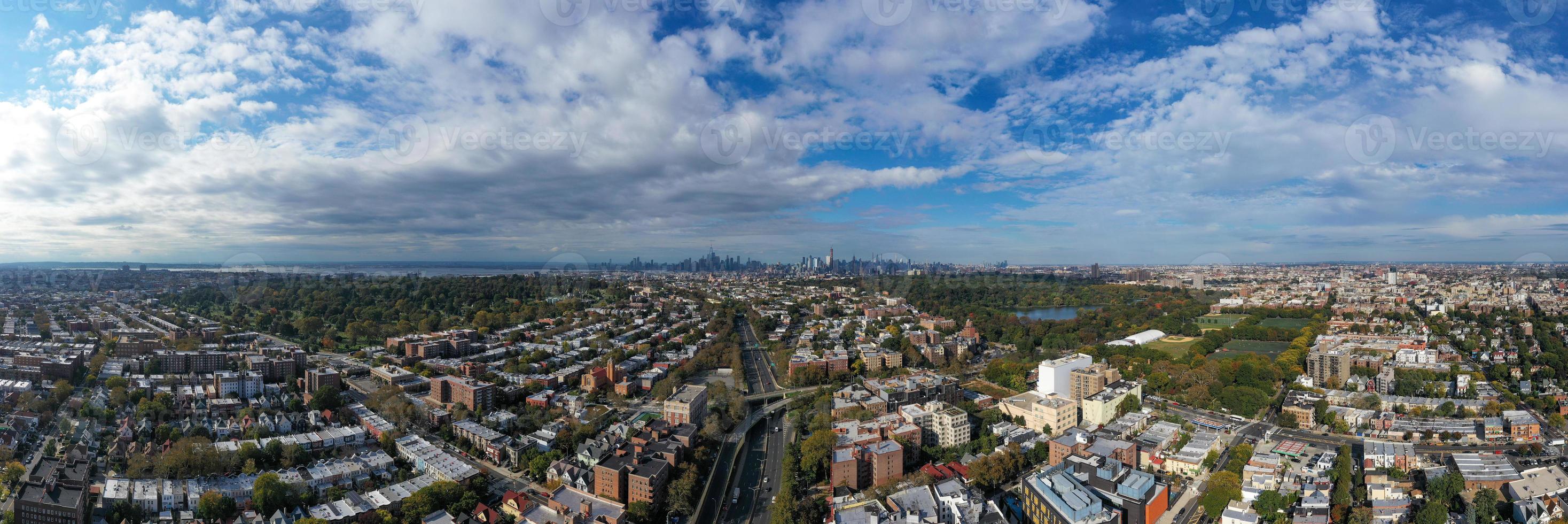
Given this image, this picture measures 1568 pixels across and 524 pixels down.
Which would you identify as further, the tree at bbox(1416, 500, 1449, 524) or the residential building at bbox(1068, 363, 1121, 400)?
the residential building at bbox(1068, 363, 1121, 400)

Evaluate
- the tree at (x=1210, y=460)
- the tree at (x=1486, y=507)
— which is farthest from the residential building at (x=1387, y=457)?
the tree at (x=1210, y=460)

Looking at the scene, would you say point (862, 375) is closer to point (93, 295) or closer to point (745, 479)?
point (745, 479)

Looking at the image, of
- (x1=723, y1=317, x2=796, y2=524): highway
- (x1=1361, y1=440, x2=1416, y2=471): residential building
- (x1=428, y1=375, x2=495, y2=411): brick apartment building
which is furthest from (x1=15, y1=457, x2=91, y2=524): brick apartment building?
(x1=1361, y1=440, x2=1416, y2=471): residential building

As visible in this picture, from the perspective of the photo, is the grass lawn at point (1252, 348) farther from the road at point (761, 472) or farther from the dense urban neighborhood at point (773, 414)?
the road at point (761, 472)

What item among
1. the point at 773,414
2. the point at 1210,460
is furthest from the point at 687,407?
the point at 1210,460

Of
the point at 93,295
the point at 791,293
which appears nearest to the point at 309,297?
the point at 93,295

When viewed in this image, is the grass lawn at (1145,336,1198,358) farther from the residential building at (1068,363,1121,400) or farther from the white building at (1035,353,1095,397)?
the white building at (1035,353,1095,397)
